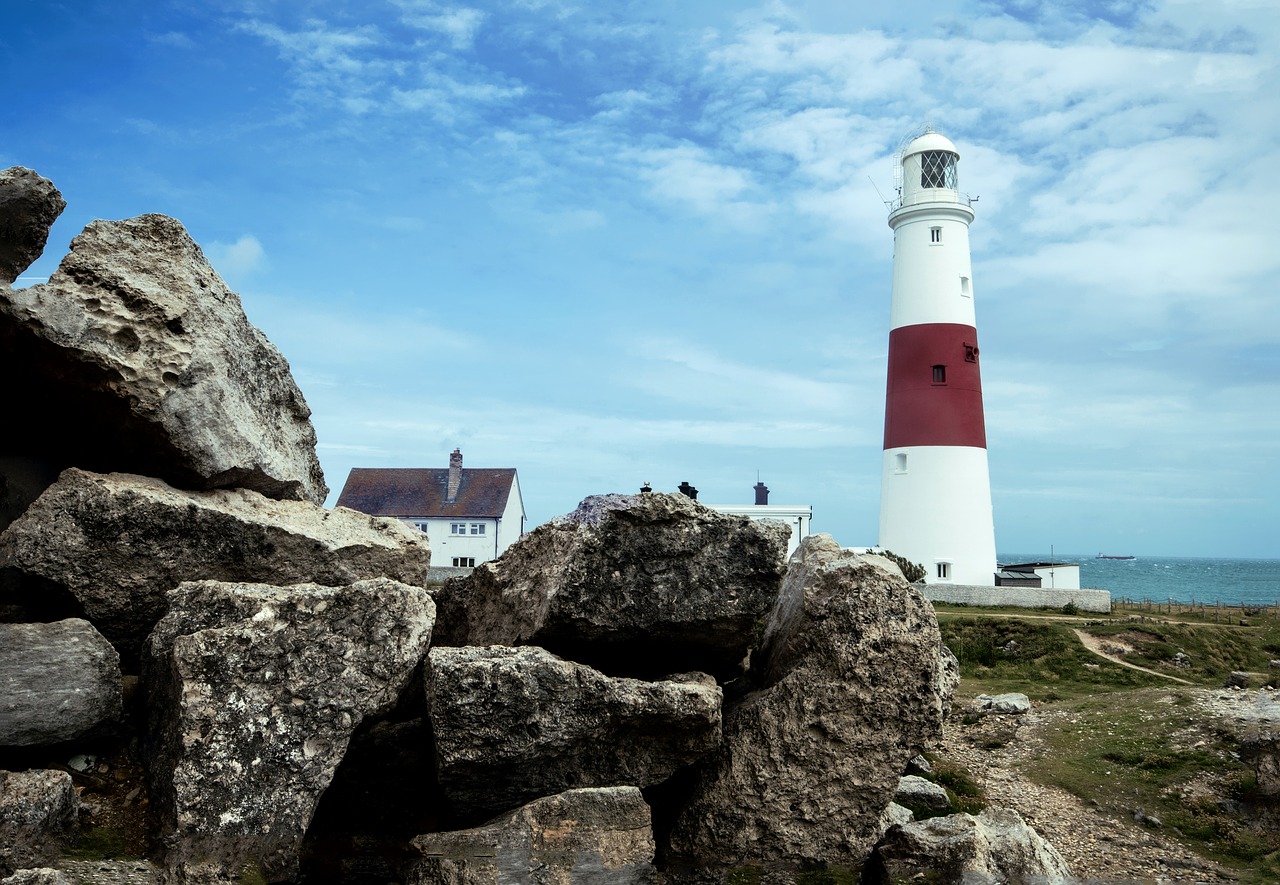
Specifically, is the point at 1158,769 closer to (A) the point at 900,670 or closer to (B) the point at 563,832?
(A) the point at 900,670

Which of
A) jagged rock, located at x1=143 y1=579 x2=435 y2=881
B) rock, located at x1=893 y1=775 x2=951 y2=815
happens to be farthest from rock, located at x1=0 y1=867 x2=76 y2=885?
rock, located at x1=893 y1=775 x2=951 y2=815

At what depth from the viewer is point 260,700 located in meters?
7.03

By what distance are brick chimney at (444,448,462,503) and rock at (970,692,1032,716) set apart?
3618cm

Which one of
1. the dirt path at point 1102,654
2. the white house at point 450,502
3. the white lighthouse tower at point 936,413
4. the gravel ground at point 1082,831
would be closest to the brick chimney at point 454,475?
the white house at point 450,502

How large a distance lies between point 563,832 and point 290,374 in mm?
5244

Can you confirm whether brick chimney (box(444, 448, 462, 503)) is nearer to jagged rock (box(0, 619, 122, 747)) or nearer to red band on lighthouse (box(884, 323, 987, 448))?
red band on lighthouse (box(884, 323, 987, 448))

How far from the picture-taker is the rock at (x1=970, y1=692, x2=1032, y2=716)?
20328mm

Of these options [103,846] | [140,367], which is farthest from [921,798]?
[140,367]

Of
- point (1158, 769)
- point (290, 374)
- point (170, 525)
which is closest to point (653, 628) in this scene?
point (170, 525)

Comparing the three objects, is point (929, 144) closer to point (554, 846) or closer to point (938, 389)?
point (938, 389)

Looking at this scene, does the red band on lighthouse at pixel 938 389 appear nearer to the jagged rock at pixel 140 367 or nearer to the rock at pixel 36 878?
the jagged rock at pixel 140 367

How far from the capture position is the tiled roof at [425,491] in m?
53.4

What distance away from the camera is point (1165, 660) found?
29484 mm

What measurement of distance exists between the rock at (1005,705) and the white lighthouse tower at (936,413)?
18732 mm
